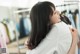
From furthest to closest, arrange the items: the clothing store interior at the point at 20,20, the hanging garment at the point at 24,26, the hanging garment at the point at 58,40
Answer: the hanging garment at the point at 24,26 → the clothing store interior at the point at 20,20 → the hanging garment at the point at 58,40

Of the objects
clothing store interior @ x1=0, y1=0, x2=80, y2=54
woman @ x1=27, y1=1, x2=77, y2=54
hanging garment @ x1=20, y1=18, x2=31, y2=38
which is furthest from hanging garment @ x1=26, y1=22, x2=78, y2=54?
hanging garment @ x1=20, y1=18, x2=31, y2=38

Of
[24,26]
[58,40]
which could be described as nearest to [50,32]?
[58,40]

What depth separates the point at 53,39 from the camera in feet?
3.97

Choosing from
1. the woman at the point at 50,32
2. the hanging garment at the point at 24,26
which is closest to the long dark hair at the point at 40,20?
the woman at the point at 50,32

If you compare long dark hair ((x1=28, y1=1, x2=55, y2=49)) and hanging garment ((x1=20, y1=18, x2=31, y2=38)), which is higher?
long dark hair ((x1=28, y1=1, x2=55, y2=49))

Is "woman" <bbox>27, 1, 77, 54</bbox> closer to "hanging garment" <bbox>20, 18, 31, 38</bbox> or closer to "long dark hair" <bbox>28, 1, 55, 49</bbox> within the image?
"long dark hair" <bbox>28, 1, 55, 49</bbox>

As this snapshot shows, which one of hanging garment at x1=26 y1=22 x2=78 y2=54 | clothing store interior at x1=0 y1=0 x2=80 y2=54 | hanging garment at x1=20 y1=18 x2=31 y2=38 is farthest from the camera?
hanging garment at x1=20 y1=18 x2=31 y2=38

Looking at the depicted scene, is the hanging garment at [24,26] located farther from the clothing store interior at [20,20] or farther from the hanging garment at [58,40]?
the hanging garment at [58,40]

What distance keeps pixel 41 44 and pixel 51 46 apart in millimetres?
82

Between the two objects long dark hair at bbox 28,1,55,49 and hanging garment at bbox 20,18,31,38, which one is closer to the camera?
long dark hair at bbox 28,1,55,49

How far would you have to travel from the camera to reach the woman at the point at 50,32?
3.95 feet

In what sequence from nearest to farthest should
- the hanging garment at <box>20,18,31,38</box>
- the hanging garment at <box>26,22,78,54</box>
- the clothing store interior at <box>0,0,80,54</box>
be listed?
1. the hanging garment at <box>26,22,78,54</box>
2. the clothing store interior at <box>0,0,80,54</box>
3. the hanging garment at <box>20,18,31,38</box>

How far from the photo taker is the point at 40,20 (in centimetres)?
122

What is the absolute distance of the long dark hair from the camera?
3.95ft
